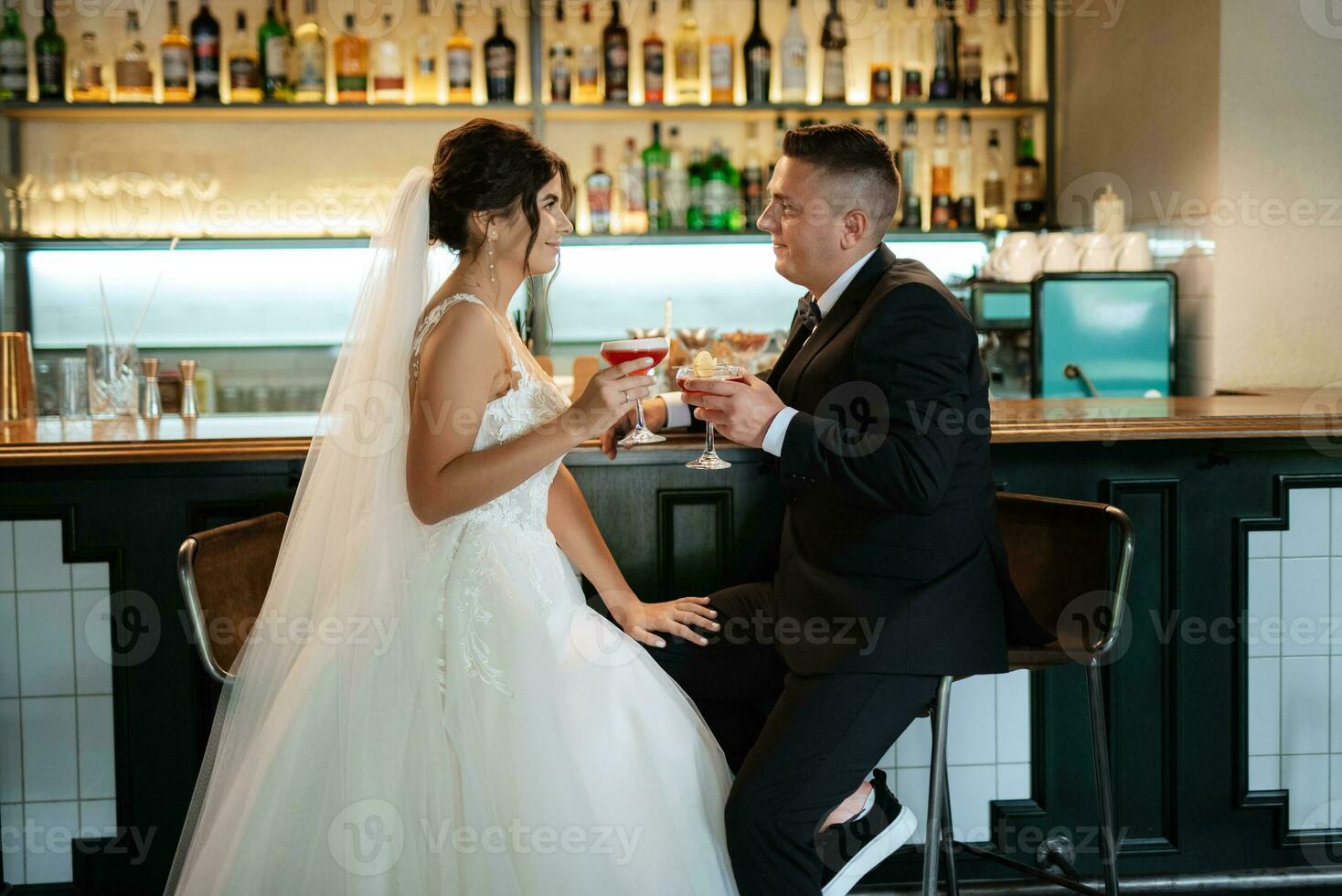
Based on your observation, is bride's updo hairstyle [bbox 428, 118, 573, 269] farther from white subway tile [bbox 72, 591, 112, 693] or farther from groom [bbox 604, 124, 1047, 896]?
white subway tile [bbox 72, 591, 112, 693]

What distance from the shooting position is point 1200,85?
3561mm

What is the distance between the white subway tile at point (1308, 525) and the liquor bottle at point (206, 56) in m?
3.54

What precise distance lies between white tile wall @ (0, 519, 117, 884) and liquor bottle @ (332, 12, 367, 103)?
→ 2.26 metres

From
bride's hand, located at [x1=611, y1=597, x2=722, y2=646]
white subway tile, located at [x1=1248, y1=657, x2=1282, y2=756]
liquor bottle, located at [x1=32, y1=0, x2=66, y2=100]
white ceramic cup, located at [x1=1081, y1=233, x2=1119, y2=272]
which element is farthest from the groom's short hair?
liquor bottle, located at [x1=32, y1=0, x2=66, y2=100]

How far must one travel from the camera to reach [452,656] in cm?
172

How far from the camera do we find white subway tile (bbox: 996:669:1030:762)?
2439 mm

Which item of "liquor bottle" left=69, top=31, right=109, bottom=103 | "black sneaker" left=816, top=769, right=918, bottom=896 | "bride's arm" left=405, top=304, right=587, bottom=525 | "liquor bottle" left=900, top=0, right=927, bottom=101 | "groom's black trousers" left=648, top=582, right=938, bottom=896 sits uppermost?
"liquor bottle" left=900, top=0, right=927, bottom=101

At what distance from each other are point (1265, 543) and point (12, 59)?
4114 millimetres

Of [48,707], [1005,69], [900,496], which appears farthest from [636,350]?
[1005,69]

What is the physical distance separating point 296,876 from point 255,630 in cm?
37

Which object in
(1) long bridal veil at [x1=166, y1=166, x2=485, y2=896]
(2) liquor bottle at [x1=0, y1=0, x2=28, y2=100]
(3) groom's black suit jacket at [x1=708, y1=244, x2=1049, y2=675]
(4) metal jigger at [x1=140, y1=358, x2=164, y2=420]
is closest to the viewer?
(1) long bridal veil at [x1=166, y1=166, x2=485, y2=896]

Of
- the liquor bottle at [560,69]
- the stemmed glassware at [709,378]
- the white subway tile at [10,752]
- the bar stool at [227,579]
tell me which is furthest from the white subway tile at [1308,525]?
the liquor bottle at [560,69]

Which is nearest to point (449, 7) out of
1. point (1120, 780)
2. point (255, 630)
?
point (255, 630)

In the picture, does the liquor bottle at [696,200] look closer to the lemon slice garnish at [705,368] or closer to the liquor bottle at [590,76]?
the liquor bottle at [590,76]
